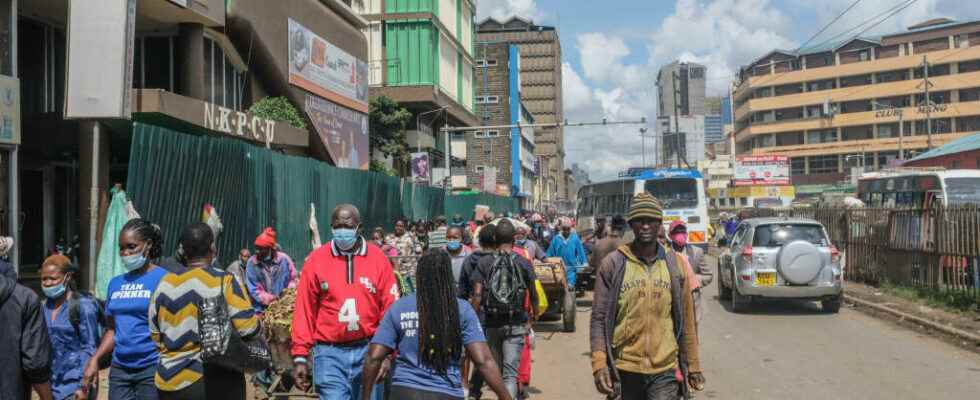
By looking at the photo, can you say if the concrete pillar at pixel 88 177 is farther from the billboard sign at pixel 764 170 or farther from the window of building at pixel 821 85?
the window of building at pixel 821 85

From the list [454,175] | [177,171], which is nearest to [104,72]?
[177,171]

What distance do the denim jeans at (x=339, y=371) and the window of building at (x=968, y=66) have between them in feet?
258

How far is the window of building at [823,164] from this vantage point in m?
79.6

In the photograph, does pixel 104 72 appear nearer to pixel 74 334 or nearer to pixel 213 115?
pixel 213 115

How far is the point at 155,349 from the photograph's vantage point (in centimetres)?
489

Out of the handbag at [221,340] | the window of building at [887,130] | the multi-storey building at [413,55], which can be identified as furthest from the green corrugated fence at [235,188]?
the window of building at [887,130]

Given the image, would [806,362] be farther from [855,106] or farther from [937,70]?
[855,106]

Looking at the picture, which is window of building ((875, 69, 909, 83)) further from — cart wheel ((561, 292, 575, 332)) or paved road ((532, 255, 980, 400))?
cart wheel ((561, 292, 575, 332))

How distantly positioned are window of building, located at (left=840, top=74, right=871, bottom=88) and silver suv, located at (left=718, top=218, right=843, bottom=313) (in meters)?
69.4

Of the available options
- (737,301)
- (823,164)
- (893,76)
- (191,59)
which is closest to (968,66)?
(893,76)

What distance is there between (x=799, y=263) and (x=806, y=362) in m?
4.14

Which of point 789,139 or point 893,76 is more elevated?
point 893,76

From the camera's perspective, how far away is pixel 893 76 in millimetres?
75812

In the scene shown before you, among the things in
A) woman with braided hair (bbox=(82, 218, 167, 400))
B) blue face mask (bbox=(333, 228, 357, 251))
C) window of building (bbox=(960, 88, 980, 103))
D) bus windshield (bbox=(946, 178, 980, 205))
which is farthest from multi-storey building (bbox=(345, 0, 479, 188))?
window of building (bbox=(960, 88, 980, 103))
